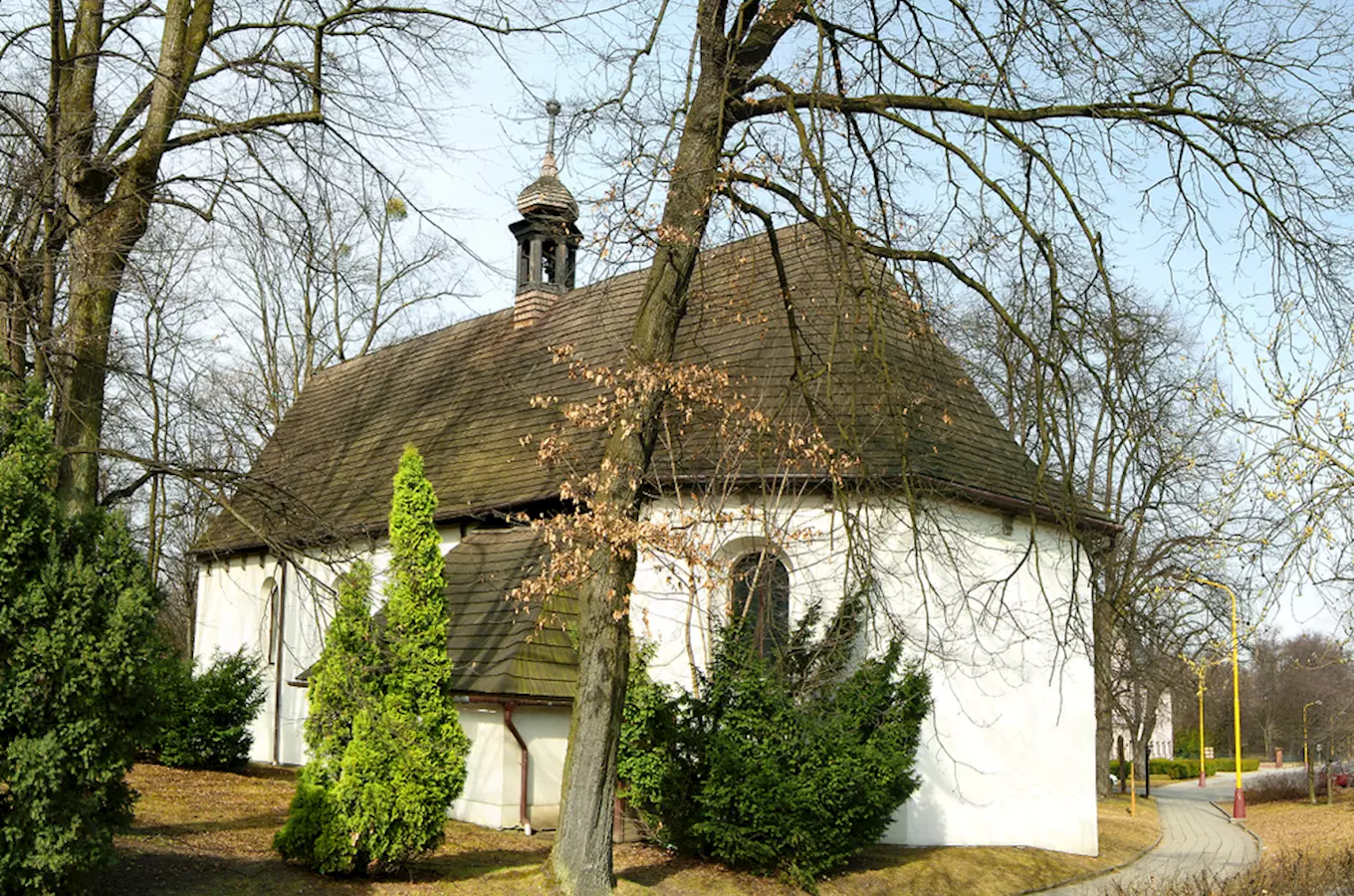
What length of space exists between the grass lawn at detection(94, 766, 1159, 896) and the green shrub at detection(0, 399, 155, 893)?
140 centimetres

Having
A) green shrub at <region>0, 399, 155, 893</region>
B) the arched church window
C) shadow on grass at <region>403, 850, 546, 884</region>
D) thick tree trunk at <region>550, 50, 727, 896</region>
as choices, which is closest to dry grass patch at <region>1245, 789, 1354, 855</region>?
the arched church window

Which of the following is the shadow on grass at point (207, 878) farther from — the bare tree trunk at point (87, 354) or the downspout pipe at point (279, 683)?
the downspout pipe at point (279, 683)

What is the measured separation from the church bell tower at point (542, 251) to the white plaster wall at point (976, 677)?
362 inches

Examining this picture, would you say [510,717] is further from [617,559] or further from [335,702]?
[617,559]

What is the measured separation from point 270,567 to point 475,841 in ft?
40.1

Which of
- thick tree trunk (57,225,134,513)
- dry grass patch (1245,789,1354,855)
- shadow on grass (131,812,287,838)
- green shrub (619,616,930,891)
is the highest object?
thick tree trunk (57,225,134,513)

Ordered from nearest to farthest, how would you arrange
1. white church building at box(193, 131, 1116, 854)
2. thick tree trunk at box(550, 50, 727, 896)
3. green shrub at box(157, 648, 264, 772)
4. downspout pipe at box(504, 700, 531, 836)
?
thick tree trunk at box(550, 50, 727, 896) < white church building at box(193, 131, 1116, 854) < downspout pipe at box(504, 700, 531, 836) < green shrub at box(157, 648, 264, 772)

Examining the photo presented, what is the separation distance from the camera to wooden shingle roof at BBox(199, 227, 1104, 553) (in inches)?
452

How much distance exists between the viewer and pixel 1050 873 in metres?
15.6

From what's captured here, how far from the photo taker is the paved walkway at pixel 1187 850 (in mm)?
15016

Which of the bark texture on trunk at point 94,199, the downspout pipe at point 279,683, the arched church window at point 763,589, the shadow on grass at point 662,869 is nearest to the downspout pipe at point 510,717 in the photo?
the shadow on grass at point 662,869

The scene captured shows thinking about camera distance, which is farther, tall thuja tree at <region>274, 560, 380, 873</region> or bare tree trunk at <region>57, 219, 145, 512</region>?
tall thuja tree at <region>274, 560, 380, 873</region>

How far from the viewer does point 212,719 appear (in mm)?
19844

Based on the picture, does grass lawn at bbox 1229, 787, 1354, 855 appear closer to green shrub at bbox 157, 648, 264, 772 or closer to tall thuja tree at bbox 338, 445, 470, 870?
tall thuja tree at bbox 338, 445, 470, 870
